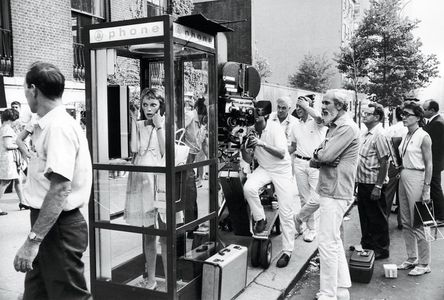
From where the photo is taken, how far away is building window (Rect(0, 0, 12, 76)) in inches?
432

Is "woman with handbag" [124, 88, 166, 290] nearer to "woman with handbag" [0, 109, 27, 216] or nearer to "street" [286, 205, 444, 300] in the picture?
"street" [286, 205, 444, 300]

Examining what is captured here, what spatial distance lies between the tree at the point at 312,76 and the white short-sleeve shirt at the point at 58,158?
1267 inches

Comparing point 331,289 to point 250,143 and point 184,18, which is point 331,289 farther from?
point 184,18

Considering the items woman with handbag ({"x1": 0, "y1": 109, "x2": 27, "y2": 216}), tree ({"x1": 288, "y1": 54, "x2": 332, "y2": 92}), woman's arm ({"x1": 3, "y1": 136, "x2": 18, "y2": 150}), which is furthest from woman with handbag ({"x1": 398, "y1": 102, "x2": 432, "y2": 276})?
tree ({"x1": 288, "y1": 54, "x2": 332, "y2": 92})

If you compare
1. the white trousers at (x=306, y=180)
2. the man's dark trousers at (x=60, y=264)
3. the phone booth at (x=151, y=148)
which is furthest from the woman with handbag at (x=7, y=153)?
the man's dark trousers at (x=60, y=264)

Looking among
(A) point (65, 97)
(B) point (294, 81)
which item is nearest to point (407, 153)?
(A) point (65, 97)

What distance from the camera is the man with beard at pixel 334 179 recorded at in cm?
441

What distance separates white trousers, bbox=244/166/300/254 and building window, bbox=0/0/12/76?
8.02 meters

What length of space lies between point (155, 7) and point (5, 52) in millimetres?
6792

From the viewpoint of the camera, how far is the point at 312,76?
3441 cm

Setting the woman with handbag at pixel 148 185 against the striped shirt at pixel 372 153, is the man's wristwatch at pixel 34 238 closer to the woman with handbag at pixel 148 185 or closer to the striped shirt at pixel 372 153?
the woman with handbag at pixel 148 185

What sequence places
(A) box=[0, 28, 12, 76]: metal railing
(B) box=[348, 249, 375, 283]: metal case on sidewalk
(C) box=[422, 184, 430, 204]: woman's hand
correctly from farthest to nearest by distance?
(A) box=[0, 28, 12, 76]: metal railing → (C) box=[422, 184, 430, 204]: woman's hand → (B) box=[348, 249, 375, 283]: metal case on sidewalk

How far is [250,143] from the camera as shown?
543cm

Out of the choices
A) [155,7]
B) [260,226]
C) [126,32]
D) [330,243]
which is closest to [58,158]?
[126,32]
